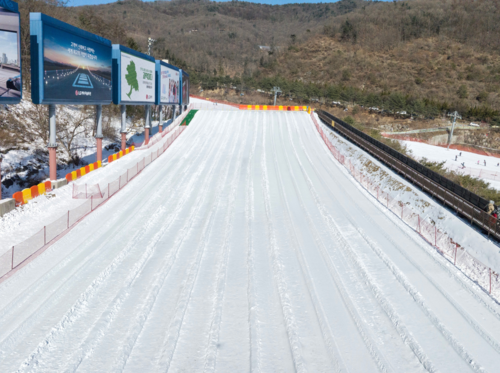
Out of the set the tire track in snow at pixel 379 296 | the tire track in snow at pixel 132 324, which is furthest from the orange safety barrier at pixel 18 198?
the tire track in snow at pixel 379 296

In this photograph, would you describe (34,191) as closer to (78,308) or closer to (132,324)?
(78,308)

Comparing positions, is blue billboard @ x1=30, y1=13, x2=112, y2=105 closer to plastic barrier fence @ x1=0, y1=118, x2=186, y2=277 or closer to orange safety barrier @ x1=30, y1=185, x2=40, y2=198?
orange safety barrier @ x1=30, y1=185, x2=40, y2=198

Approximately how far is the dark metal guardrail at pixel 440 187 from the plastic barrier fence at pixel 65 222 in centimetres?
1729

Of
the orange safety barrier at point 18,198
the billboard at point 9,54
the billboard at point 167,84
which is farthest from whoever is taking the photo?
the billboard at point 167,84

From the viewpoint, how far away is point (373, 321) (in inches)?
425

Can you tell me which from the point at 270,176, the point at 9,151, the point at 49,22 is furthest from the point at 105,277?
the point at 9,151

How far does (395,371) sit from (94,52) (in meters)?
23.3

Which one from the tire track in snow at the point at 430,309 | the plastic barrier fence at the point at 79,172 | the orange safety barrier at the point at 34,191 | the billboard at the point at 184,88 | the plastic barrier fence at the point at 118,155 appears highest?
the billboard at the point at 184,88

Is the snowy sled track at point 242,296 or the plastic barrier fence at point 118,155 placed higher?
the plastic barrier fence at point 118,155

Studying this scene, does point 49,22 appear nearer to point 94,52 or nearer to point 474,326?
point 94,52

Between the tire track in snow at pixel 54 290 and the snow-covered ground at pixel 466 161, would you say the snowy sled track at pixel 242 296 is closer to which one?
the tire track in snow at pixel 54 290

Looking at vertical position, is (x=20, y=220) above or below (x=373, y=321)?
above

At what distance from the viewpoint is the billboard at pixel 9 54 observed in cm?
1570

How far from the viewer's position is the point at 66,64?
68.7ft
